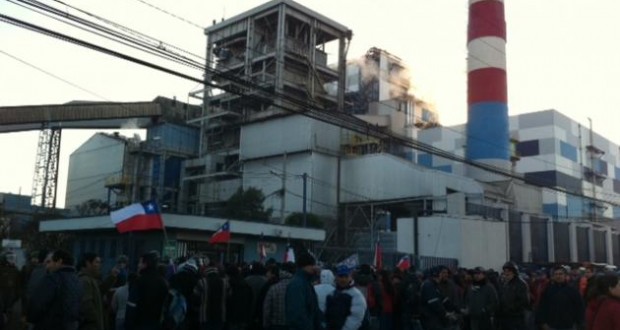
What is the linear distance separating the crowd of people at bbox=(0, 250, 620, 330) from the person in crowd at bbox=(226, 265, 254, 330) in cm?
2

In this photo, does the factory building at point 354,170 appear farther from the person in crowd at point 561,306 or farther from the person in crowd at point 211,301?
the person in crowd at point 561,306

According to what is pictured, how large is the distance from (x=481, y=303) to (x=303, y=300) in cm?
604

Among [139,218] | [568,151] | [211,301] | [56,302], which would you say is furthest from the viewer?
[568,151]

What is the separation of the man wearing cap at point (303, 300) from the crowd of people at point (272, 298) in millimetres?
11

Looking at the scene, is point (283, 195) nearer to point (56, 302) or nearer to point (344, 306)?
point (344, 306)

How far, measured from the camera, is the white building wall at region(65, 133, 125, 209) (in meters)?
61.7

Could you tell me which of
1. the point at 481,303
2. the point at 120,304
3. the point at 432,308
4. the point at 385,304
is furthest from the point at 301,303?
the point at 385,304

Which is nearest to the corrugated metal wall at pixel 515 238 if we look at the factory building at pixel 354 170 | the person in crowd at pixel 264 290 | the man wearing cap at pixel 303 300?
the factory building at pixel 354 170

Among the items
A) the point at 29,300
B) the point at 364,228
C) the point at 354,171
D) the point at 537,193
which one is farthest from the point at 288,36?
the point at 29,300

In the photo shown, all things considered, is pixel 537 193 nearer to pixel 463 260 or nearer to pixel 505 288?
pixel 463 260

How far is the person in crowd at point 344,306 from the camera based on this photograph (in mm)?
6805

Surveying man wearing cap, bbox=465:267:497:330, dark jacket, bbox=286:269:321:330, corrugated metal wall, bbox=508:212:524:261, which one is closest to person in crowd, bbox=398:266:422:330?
man wearing cap, bbox=465:267:497:330

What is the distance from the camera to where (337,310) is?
689 centimetres

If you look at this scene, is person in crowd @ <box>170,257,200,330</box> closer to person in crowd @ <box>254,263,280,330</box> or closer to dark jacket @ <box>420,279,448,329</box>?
person in crowd @ <box>254,263,280,330</box>
